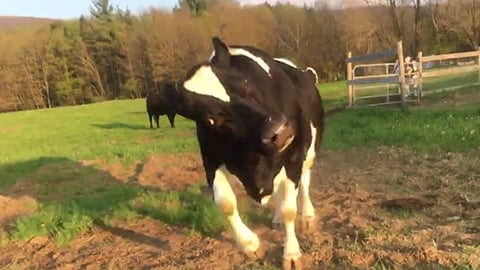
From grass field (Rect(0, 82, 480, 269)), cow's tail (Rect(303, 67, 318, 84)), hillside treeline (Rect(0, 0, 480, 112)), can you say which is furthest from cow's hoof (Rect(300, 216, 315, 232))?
hillside treeline (Rect(0, 0, 480, 112))

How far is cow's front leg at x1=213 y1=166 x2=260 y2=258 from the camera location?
497 centimetres

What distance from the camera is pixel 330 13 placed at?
190 ft

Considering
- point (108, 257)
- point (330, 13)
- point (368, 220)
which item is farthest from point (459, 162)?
point (330, 13)

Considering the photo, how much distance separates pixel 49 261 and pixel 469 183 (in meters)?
4.78

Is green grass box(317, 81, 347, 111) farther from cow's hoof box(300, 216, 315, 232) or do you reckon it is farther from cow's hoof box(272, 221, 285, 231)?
cow's hoof box(272, 221, 285, 231)

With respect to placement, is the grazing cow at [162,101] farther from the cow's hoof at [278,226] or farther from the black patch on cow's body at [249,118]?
the cow's hoof at [278,226]

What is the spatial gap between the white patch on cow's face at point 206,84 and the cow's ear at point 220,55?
27cm

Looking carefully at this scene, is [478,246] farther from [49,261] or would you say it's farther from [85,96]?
[85,96]

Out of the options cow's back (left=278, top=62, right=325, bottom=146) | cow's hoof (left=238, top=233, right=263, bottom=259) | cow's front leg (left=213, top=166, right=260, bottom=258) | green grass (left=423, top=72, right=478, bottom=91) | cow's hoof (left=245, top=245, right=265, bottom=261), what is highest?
cow's back (left=278, top=62, right=325, bottom=146)

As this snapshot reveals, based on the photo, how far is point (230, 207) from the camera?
5.04m

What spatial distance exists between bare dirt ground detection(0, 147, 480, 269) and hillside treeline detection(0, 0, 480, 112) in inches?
1708

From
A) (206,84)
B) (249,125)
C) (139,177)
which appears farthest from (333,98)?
(206,84)

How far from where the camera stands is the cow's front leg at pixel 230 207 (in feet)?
16.3

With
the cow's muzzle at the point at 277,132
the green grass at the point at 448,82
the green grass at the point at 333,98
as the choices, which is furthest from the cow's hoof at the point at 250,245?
the green grass at the point at 448,82
